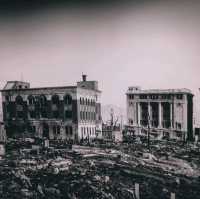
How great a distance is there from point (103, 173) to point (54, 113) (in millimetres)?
5968

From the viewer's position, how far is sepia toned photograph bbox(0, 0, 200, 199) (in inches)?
389

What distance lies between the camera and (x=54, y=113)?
16.3 meters

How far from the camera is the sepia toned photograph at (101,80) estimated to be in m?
9.88

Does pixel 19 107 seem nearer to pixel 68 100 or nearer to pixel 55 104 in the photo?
pixel 55 104

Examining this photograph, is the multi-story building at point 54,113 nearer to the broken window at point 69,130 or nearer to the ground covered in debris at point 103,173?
the broken window at point 69,130

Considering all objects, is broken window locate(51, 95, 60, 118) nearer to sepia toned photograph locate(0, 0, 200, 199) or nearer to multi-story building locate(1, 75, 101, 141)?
multi-story building locate(1, 75, 101, 141)

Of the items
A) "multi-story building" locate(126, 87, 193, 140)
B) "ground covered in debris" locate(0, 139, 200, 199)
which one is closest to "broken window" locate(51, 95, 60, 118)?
"ground covered in debris" locate(0, 139, 200, 199)

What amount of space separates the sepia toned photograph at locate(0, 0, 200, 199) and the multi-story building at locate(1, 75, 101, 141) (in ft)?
2.77

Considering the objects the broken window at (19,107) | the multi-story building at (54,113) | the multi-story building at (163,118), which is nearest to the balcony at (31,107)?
the multi-story building at (54,113)

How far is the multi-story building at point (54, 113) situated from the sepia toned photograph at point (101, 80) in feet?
2.77

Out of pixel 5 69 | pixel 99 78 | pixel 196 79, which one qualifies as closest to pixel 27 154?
pixel 5 69

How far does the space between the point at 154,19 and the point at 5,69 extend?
22.3 ft

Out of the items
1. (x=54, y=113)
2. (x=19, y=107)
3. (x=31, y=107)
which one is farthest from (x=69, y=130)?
(x=19, y=107)

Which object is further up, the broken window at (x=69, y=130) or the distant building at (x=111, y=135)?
the broken window at (x=69, y=130)
